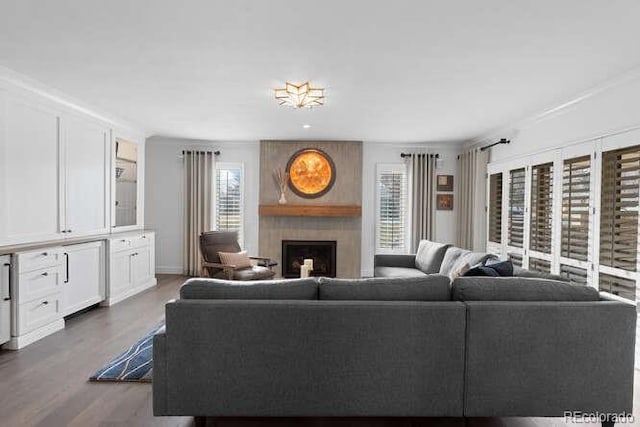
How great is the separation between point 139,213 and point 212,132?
1745mm

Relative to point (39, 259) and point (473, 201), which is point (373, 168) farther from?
point (39, 259)

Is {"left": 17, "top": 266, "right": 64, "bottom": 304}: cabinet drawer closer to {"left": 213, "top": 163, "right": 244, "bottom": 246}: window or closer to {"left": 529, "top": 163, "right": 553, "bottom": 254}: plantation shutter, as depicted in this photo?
{"left": 213, "top": 163, "right": 244, "bottom": 246}: window

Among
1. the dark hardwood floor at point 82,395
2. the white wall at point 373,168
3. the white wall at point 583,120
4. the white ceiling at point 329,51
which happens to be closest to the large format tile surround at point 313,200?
the white wall at point 373,168

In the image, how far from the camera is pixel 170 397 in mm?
2199

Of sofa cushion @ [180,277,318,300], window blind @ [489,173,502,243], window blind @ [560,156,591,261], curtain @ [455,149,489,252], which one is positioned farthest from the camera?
curtain @ [455,149,489,252]

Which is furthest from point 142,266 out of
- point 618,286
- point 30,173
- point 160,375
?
point 618,286

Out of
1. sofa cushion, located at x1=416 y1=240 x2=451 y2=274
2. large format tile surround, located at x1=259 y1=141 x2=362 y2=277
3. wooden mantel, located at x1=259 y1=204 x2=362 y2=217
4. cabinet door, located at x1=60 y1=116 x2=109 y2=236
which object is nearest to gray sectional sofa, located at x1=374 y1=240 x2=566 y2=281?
sofa cushion, located at x1=416 y1=240 x2=451 y2=274

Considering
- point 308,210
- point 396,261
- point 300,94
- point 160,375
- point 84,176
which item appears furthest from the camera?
point 308,210

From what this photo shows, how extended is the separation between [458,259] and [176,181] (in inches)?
201

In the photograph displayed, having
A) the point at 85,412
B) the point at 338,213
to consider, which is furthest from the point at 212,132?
the point at 85,412

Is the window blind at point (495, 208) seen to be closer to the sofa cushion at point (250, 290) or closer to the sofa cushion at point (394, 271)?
the sofa cushion at point (394, 271)

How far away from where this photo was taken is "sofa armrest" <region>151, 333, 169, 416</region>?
7.19 feet

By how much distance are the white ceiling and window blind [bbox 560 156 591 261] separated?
0.77 metres

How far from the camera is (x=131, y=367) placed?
3123 millimetres
